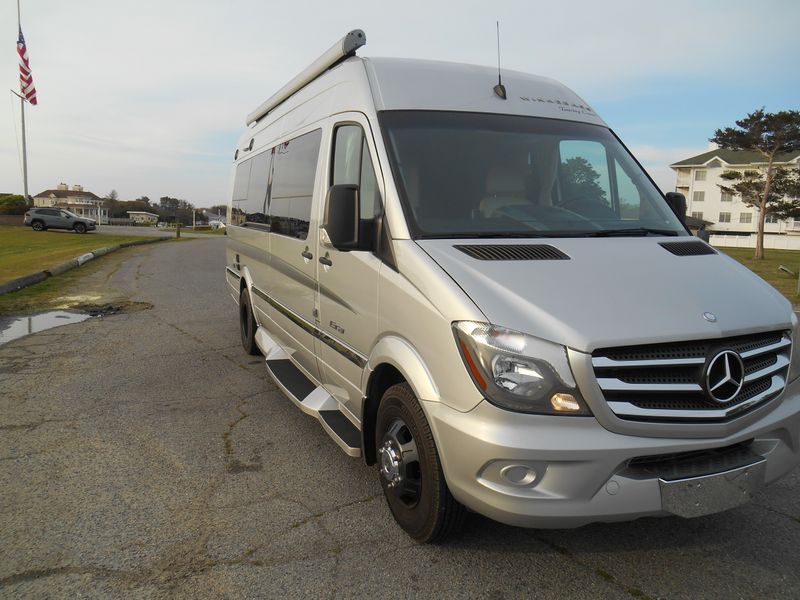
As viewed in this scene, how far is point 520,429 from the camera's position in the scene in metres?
2.60

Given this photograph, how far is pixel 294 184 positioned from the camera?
519 centimetres

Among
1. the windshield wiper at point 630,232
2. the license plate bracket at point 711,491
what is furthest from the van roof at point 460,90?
the license plate bracket at point 711,491

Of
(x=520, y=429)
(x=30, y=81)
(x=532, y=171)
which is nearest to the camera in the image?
(x=520, y=429)

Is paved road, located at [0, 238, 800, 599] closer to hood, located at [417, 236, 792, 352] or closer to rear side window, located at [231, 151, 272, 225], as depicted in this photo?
hood, located at [417, 236, 792, 352]

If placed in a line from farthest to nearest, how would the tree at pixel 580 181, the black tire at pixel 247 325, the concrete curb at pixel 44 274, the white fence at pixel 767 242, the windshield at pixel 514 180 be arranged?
the white fence at pixel 767 242 → the concrete curb at pixel 44 274 → the black tire at pixel 247 325 → the tree at pixel 580 181 → the windshield at pixel 514 180

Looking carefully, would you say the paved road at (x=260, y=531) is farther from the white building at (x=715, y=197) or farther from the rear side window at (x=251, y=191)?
the white building at (x=715, y=197)

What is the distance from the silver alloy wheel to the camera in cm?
323

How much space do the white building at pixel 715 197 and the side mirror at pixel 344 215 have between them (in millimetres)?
73319

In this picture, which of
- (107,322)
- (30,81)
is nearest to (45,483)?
(107,322)

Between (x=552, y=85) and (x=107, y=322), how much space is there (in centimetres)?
735

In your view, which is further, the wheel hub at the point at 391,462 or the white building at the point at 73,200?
the white building at the point at 73,200

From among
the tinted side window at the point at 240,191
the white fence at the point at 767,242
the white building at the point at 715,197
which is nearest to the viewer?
the tinted side window at the point at 240,191

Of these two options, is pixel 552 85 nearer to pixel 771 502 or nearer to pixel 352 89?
pixel 352 89

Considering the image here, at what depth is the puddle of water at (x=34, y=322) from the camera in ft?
27.6
